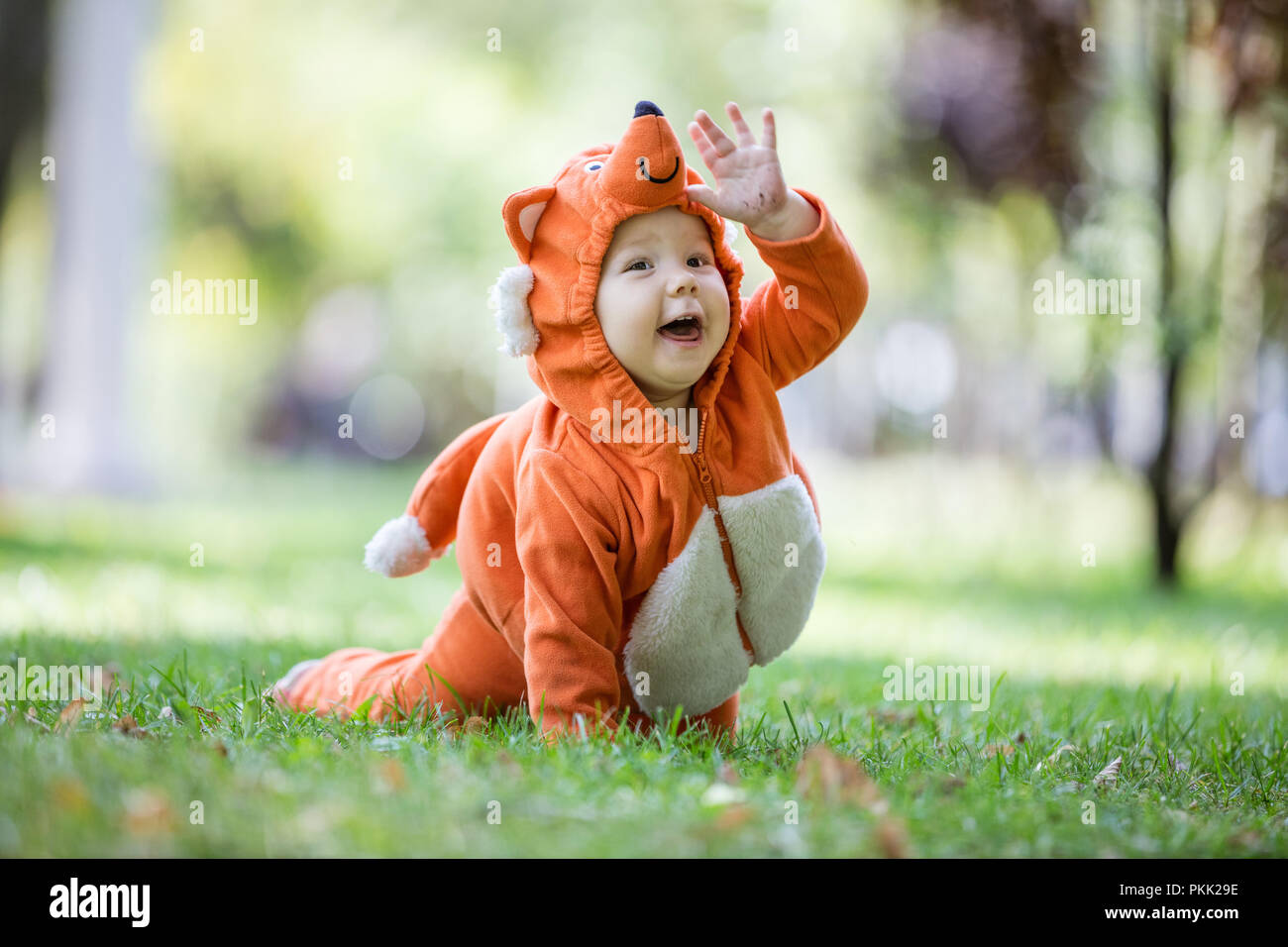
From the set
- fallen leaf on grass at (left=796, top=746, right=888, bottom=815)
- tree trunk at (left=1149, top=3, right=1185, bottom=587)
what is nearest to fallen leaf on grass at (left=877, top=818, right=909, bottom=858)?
fallen leaf on grass at (left=796, top=746, right=888, bottom=815)

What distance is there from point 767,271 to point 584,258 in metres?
14.0

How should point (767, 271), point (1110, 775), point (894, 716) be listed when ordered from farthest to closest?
point (767, 271) → point (894, 716) → point (1110, 775)

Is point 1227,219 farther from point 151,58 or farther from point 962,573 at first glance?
point 151,58

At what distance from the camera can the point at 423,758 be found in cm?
252

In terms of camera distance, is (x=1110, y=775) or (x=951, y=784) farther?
(x=1110, y=775)

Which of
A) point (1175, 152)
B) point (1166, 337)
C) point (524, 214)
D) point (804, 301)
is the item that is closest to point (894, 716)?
point (804, 301)

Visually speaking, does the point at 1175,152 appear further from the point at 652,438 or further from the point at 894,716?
the point at 652,438

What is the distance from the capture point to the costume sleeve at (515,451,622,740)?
9.16 feet

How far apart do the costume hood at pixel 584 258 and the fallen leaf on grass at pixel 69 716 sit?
1362 millimetres

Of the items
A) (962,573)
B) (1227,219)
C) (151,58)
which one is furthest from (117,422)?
(1227,219)

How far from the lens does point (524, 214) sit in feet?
9.82

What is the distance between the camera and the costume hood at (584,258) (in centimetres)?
284
